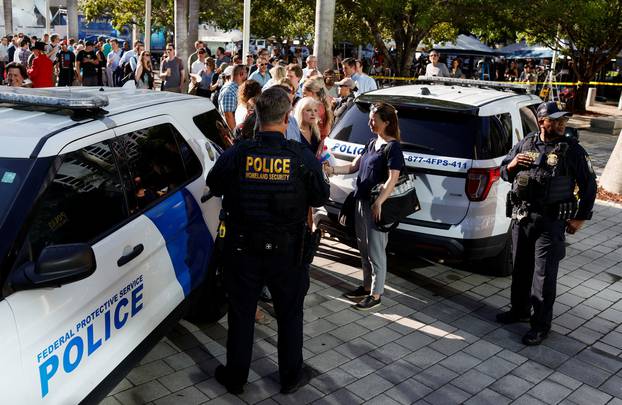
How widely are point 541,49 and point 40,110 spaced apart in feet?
97.5

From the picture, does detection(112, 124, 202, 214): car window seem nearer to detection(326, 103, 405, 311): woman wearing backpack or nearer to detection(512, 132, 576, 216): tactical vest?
detection(326, 103, 405, 311): woman wearing backpack

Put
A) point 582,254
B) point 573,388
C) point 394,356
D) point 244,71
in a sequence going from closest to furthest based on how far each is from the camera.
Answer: point 573,388
point 394,356
point 582,254
point 244,71

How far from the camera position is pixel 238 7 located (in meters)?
31.3

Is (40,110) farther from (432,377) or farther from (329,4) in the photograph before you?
(329,4)

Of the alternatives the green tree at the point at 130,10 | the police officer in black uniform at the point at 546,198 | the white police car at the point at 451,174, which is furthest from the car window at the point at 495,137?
the green tree at the point at 130,10

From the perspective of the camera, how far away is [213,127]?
4.71 metres

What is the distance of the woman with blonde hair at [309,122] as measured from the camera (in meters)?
5.29

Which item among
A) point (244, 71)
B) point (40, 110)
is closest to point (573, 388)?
point (40, 110)

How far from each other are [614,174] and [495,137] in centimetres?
537

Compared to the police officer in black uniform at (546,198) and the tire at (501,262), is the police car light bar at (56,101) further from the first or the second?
the tire at (501,262)

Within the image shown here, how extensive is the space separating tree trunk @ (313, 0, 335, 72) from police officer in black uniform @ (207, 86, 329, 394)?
32.2ft

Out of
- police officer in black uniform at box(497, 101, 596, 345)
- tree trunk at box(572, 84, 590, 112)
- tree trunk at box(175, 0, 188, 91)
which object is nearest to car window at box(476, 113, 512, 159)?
police officer in black uniform at box(497, 101, 596, 345)

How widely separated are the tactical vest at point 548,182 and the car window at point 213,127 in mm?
2183

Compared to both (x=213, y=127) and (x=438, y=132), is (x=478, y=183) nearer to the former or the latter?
(x=438, y=132)
